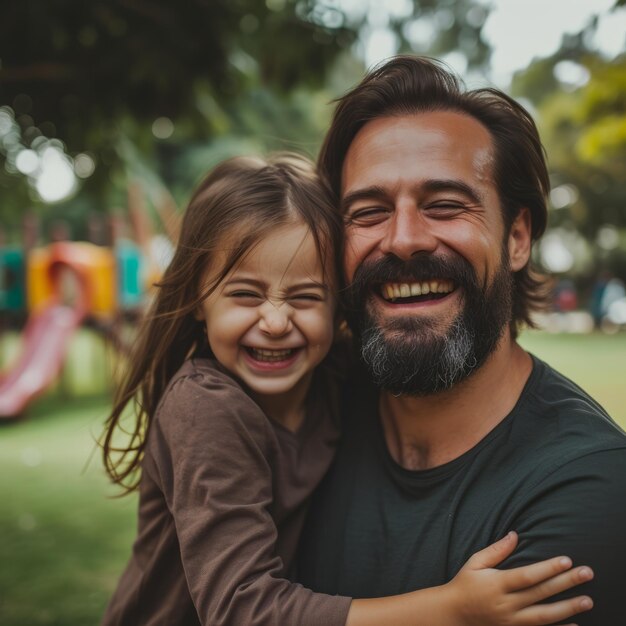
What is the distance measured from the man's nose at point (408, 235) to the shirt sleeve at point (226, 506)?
0.59 m

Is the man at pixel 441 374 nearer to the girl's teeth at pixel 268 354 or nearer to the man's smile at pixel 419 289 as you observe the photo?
the man's smile at pixel 419 289

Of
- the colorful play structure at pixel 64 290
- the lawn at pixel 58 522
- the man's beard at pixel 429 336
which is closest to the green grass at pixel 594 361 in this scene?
the lawn at pixel 58 522

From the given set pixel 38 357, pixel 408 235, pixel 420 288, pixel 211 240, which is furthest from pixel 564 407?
pixel 38 357

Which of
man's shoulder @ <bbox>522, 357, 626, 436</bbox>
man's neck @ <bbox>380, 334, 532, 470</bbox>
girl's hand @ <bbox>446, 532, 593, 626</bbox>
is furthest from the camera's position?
man's neck @ <bbox>380, 334, 532, 470</bbox>

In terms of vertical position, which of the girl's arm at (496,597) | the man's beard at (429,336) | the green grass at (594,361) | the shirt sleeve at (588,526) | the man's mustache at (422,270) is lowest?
the girl's arm at (496,597)

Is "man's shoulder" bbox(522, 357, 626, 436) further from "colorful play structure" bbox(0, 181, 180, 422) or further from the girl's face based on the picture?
"colorful play structure" bbox(0, 181, 180, 422)

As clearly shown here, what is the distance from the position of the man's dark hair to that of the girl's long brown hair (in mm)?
220

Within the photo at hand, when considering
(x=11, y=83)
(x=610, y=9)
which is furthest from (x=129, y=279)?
(x=610, y=9)

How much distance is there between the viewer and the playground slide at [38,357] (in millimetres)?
10125

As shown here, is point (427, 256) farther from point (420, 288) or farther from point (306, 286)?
point (306, 286)

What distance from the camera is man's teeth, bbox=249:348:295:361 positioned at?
2.23m

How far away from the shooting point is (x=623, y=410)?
29.2ft

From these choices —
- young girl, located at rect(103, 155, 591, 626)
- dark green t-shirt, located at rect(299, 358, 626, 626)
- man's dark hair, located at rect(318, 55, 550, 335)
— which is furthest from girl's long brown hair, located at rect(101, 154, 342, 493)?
dark green t-shirt, located at rect(299, 358, 626, 626)

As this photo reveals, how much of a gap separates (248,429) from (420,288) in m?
0.62
